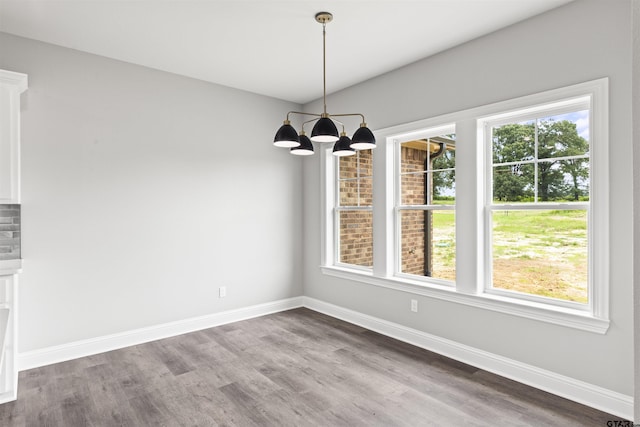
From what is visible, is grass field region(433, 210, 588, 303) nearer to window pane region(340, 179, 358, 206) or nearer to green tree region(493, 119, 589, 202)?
green tree region(493, 119, 589, 202)

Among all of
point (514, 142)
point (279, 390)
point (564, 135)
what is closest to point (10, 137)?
point (279, 390)

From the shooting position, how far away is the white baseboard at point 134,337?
3.29m

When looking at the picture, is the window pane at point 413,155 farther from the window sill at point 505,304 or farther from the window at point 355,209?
the window sill at point 505,304

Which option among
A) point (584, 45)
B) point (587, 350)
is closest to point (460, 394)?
point (587, 350)

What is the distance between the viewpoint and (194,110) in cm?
423

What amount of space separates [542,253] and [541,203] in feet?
1.35

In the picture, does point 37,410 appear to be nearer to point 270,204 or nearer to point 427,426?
point 427,426

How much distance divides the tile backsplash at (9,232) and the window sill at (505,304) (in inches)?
133

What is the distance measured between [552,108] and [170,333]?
4256 mm

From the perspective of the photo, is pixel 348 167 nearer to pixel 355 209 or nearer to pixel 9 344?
pixel 355 209

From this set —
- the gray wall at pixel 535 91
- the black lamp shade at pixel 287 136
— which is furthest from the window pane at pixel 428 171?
the black lamp shade at pixel 287 136

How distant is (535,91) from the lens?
9.41ft

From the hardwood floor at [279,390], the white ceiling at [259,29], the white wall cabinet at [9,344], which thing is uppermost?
the white ceiling at [259,29]

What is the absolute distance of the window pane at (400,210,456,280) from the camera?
3660 mm
